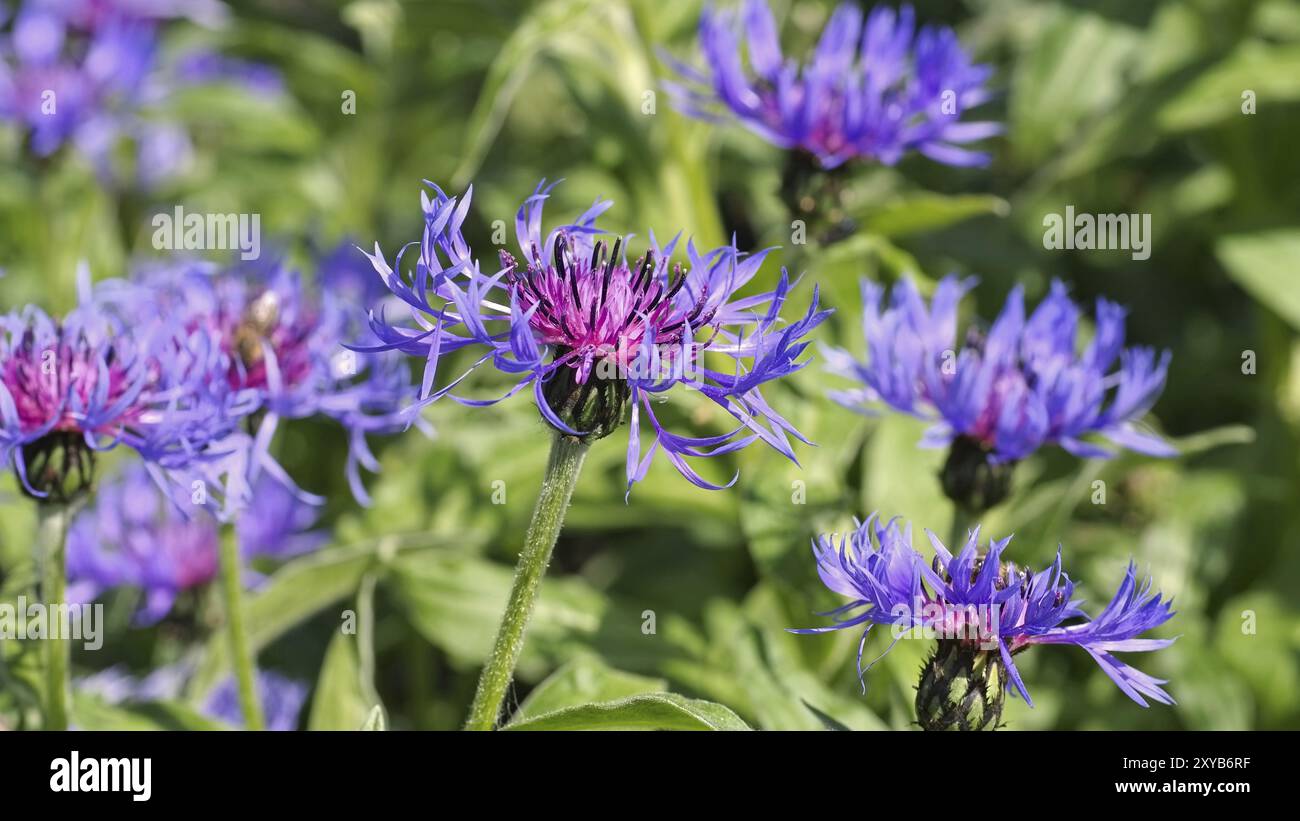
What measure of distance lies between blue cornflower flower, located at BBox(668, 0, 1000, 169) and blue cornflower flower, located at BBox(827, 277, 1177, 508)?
26 cm

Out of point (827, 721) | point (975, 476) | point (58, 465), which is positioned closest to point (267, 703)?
point (58, 465)

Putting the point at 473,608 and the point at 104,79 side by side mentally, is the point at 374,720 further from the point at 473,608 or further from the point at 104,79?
the point at 104,79

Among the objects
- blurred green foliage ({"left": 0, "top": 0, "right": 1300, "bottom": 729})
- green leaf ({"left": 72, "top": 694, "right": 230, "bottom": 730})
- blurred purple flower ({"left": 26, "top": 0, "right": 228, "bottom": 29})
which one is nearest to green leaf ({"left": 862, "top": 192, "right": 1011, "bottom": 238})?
blurred green foliage ({"left": 0, "top": 0, "right": 1300, "bottom": 729})

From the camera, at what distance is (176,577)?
106 inches

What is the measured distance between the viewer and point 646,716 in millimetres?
1664

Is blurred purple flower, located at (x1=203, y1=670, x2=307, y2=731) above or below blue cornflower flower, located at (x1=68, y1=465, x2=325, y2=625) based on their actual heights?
below

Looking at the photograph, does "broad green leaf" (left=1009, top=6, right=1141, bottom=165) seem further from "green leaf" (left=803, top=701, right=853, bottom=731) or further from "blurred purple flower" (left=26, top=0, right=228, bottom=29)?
"blurred purple flower" (left=26, top=0, right=228, bottom=29)

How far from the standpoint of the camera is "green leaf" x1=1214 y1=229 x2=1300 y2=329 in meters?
3.03

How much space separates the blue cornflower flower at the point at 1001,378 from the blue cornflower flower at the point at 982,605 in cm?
41

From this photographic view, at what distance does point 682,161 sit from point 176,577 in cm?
132

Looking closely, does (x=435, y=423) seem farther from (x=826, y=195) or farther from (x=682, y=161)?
(x=826, y=195)
